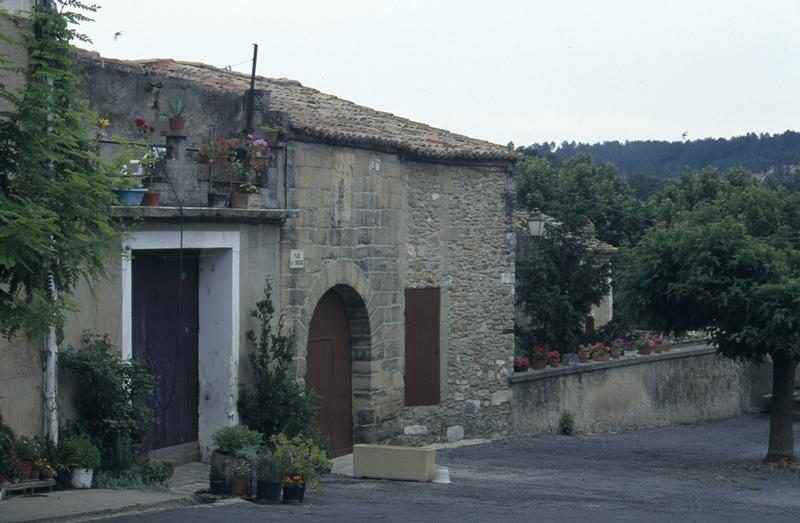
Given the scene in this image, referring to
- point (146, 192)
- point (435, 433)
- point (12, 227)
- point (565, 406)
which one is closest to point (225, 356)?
point (146, 192)

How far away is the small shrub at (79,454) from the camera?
10.9 m

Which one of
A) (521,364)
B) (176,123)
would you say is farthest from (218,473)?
(521,364)

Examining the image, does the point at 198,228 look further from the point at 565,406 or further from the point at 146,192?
the point at 565,406

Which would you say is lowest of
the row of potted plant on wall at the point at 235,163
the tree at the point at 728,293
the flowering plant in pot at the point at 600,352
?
the flowering plant in pot at the point at 600,352

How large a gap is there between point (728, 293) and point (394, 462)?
584 cm

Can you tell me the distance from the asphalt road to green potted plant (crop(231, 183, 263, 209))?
3.29 metres

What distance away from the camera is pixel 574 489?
14.1 m

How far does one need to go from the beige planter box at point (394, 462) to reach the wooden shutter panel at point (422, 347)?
344 cm

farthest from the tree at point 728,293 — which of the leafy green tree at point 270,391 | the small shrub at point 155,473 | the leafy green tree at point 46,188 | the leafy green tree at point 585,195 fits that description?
the leafy green tree at point 585,195

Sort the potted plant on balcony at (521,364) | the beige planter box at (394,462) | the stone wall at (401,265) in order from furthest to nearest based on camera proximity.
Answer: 1. the potted plant on balcony at (521,364)
2. the stone wall at (401,265)
3. the beige planter box at (394,462)

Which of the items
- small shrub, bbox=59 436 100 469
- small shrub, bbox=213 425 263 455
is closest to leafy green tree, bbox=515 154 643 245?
small shrub, bbox=213 425 263 455

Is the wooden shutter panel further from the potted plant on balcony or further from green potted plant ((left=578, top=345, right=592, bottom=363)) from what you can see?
green potted plant ((left=578, top=345, right=592, bottom=363))

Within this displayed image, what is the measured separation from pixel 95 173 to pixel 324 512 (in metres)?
4.06

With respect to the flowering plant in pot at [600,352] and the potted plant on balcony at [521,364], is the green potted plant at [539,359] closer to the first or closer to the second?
the potted plant on balcony at [521,364]
